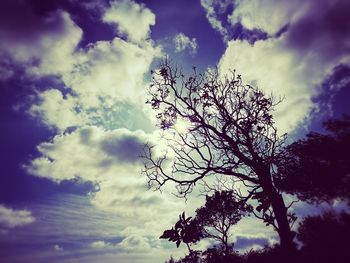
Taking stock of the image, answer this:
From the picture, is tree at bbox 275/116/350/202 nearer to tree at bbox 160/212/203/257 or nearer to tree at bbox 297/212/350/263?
tree at bbox 297/212/350/263

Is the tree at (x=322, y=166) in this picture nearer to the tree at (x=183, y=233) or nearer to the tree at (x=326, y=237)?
the tree at (x=326, y=237)

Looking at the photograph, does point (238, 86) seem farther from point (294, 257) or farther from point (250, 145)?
point (294, 257)

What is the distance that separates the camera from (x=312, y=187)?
2016 cm

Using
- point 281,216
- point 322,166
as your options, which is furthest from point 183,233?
point 322,166

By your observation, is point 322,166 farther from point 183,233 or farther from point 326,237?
point 183,233

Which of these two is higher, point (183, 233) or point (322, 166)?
point (322, 166)

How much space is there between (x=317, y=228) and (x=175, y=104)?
1917cm

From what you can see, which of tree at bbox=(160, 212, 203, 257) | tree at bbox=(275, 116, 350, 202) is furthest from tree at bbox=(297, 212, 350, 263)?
tree at bbox=(160, 212, 203, 257)

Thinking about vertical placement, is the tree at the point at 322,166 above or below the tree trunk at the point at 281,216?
above

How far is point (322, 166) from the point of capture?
19.6 metres

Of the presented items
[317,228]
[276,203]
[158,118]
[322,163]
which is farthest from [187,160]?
[317,228]

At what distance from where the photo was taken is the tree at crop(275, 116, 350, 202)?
61.9 feet

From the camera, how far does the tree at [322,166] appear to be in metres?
18.9

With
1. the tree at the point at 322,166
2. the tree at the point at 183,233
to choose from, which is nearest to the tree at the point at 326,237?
the tree at the point at 322,166
